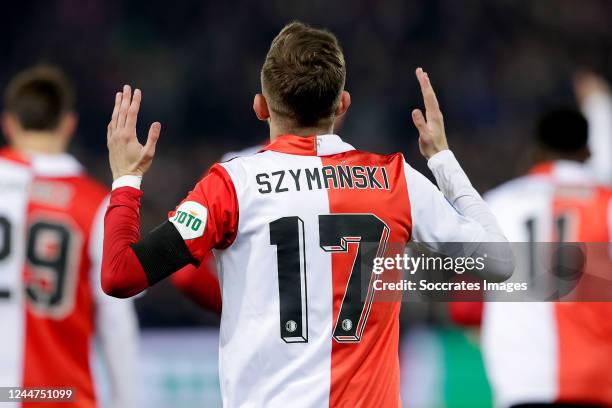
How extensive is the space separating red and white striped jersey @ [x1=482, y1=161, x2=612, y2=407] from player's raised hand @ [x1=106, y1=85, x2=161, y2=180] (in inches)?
95.6

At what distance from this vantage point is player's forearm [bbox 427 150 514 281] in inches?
98.7

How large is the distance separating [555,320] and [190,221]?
2.65 metres

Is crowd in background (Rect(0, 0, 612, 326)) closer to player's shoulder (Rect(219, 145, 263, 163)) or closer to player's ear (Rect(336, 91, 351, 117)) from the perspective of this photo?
player's shoulder (Rect(219, 145, 263, 163))

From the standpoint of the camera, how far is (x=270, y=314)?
245 centimetres

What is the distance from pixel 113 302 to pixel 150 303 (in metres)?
5.85

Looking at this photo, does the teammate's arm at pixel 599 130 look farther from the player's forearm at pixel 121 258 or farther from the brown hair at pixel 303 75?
the player's forearm at pixel 121 258

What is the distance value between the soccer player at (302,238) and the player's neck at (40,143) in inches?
62.3

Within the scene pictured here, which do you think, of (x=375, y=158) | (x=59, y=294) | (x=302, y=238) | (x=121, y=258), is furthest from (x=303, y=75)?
(x=59, y=294)

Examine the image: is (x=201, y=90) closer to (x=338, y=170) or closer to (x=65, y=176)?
(x=65, y=176)

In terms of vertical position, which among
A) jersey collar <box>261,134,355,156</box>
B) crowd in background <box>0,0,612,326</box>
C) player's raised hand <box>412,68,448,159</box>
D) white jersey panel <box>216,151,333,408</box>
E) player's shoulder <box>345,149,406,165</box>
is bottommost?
white jersey panel <box>216,151,333,408</box>

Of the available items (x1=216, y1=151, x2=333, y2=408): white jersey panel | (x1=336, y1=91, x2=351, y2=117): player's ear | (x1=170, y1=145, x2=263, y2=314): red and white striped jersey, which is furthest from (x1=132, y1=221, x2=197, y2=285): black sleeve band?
(x1=170, y1=145, x2=263, y2=314): red and white striped jersey

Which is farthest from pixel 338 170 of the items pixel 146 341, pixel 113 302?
pixel 146 341

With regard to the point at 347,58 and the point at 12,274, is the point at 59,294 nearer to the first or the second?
the point at 12,274

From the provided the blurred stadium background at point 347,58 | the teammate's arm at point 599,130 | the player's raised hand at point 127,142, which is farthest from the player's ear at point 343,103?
the blurred stadium background at point 347,58
